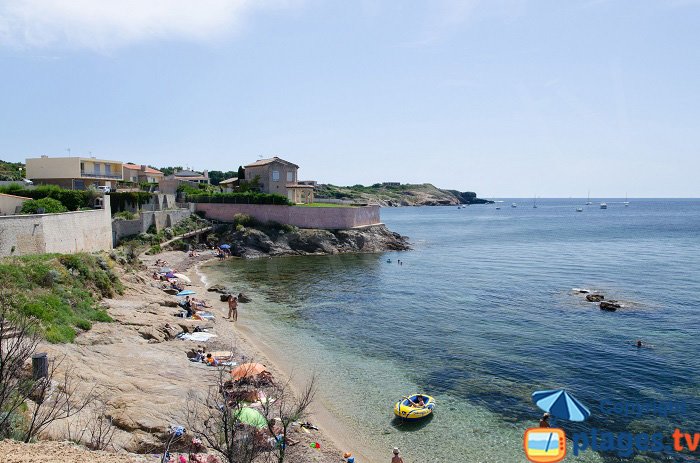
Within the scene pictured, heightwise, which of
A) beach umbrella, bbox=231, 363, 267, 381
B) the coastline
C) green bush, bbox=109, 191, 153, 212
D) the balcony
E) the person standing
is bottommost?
the coastline

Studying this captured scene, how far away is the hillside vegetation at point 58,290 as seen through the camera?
18.2 metres

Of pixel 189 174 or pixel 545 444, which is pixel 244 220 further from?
pixel 545 444

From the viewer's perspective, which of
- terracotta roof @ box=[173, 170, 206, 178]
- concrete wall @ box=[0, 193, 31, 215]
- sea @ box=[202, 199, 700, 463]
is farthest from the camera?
terracotta roof @ box=[173, 170, 206, 178]

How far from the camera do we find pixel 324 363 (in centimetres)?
2328

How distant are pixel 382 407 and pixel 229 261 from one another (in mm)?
39034

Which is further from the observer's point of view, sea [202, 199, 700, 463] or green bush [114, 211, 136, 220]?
green bush [114, 211, 136, 220]

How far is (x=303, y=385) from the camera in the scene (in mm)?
20656

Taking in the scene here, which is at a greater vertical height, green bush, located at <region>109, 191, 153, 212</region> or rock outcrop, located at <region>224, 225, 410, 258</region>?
green bush, located at <region>109, 191, 153, 212</region>

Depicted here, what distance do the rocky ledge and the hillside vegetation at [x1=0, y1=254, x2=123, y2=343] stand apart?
3170 cm

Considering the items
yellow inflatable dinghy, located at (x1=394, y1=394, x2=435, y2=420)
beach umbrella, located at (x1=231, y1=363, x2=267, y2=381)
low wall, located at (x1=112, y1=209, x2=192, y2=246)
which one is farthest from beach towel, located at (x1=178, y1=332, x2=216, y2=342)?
low wall, located at (x1=112, y1=209, x2=192, y2=246)

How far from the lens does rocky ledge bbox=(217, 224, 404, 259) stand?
59281 millimetres

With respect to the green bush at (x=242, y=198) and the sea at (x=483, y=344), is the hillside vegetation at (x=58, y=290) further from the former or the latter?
the green bush at (x=242, y=198)

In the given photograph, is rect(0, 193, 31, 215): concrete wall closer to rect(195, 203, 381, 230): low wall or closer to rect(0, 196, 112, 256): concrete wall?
rect(0, 196, 112, 256): concrete wall

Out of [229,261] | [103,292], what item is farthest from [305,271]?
[103,292]
